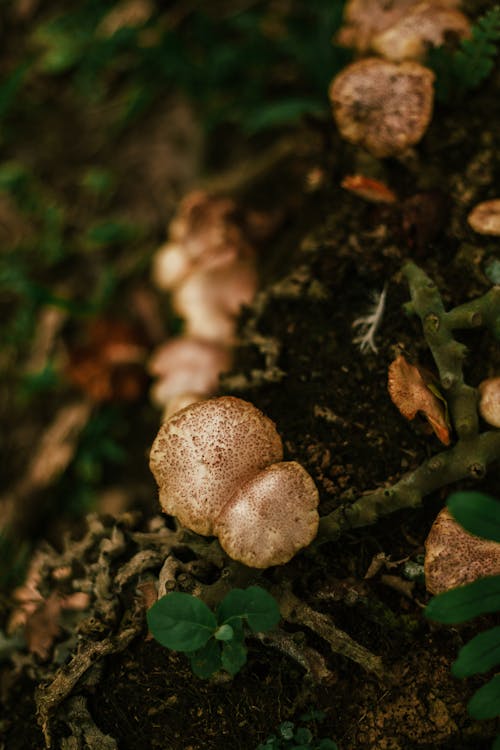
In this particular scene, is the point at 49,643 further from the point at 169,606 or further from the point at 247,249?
the point at 247,249

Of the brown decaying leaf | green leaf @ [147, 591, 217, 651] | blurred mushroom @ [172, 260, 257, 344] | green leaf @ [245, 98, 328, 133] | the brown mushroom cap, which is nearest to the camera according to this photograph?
green leaf @ [147, 591, 217, 651]

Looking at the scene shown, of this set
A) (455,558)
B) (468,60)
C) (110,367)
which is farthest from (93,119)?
(455,558)

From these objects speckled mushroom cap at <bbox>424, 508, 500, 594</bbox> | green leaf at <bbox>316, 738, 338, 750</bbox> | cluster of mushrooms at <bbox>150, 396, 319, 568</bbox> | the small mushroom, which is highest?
cluster of mushrooms at <bbox>150, 396, 319, 568</bbox>

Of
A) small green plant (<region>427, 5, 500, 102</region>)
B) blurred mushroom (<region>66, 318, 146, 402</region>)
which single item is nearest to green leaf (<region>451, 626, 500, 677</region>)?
small green plant (<region>427, 5, 500, 102</region>)

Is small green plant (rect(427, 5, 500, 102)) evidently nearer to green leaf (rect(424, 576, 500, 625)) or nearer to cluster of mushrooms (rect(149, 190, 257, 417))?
cluster of mushrooms (rect(149, 190, 257, 417))

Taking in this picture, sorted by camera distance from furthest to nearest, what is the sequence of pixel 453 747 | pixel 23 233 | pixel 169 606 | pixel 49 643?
1. pixel 23 233
2. pixel 49 643
3. pixel 453 747
4. pixel 169 606

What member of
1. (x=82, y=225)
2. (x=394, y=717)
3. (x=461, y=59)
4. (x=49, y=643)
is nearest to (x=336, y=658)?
(x=394, y=717)
